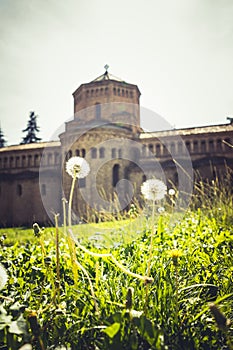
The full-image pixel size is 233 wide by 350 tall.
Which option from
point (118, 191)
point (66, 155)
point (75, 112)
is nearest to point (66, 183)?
point (66, 155)

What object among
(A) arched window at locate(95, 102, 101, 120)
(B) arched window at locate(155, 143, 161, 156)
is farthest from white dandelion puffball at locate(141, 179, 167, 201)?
(A) arched window at locate(95, 102, 101, 120)

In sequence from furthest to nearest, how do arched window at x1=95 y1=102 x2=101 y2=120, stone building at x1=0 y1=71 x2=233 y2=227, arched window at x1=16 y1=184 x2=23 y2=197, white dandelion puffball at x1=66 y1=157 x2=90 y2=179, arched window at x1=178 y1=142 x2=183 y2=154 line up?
1. arched window at x1=16 y1=184 x2=23 y2=197
2. arched window at x1=95 y1=102 x2=101 y2=120
3. arched window at x1=178 y1=142 x2=183 y2=154
4. stone building at x1=0 y1=71 x2=233 y2=227
5. white dandelion puffball at x1=66 y1=157 x2=90 y2=179

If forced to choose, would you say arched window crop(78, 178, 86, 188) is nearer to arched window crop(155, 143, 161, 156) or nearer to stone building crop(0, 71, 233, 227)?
stone building crop(0, 71, 233, 227)

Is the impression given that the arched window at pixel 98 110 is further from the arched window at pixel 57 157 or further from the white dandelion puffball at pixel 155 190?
the white dandelion puffball at pixel 155 190

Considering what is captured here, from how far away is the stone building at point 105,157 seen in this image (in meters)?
20.6

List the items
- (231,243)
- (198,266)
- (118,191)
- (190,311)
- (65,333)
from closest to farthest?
(65,333), (190,311), (198,266), (231,243), (118,191)

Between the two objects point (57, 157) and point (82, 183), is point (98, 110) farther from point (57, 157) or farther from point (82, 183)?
point (82, 183)

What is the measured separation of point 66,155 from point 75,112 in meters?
5.48

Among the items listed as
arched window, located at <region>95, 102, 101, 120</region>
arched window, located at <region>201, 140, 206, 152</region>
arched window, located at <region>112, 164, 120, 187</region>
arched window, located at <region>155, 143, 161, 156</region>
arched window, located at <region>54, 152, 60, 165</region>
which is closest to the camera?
arched window, located at <region>112, 164, 120, 187</region>

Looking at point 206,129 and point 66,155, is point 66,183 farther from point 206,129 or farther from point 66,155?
point 206,129

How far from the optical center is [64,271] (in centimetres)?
196

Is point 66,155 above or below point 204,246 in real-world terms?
above

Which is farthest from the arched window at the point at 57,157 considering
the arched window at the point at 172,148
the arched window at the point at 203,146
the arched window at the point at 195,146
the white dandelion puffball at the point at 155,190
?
the white dandelion puffball at the point at 155,190

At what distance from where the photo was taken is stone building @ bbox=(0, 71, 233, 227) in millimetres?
20641
